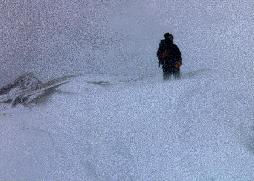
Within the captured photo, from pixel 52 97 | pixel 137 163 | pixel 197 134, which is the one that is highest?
pixel 52 97

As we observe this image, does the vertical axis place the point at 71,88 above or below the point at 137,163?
above

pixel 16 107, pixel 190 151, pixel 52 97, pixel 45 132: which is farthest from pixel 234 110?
pixel 16 107

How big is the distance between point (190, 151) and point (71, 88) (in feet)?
24.5

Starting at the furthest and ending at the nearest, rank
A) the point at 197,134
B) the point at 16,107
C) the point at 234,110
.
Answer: the point at 16,107, the point at 234,110, the point at 197,134

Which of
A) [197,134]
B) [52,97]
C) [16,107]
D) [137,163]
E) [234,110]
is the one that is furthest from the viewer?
[16,107]

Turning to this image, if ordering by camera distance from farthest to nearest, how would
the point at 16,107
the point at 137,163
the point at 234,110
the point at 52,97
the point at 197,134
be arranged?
1. the point at 16,107
2. the point at 52,97
3. the point at 234,110
4. the point at 197,134
5. the point at 137,163

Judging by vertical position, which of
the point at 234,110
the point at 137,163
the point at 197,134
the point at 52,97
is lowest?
the point at 137,163

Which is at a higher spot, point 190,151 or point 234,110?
point 234,110

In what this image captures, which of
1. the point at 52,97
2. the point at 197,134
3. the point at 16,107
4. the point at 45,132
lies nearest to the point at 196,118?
the point at 197,134

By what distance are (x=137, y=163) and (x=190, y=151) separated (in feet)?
4.64

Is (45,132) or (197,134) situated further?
(45,132)

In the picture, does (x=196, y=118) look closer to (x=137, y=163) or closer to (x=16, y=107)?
(x=137, y=163)

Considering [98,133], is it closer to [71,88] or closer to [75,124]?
[75,124]

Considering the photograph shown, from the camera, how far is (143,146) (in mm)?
12273
